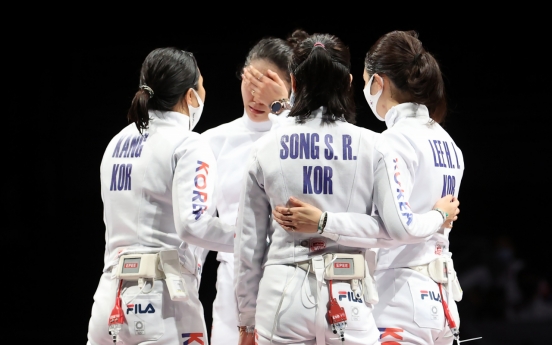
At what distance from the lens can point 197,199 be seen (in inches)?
95.5

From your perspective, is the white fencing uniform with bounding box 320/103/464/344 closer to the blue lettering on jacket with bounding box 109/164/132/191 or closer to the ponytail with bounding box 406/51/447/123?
the ponytail with bounding box 406/51/447/123

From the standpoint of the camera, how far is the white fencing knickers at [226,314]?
2.95 metres

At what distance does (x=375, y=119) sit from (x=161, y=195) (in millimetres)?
2720

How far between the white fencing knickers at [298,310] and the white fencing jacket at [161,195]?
423mm

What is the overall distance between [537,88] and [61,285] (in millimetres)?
3661

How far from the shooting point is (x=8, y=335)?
4.67 m

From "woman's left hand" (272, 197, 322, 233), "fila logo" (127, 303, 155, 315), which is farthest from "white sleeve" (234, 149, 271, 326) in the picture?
"fila logo" (127, 303, 155, 315)

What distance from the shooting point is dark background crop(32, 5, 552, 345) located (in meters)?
4.82

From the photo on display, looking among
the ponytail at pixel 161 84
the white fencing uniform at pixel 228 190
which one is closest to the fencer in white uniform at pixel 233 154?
the white fencing uniform at pixel 228 190

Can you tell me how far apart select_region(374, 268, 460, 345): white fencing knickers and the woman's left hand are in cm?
49

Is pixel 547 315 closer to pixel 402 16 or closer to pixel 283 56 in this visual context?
pixel 402 16

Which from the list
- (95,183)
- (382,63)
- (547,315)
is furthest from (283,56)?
(547,315)

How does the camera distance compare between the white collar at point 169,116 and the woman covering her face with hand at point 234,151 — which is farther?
the woman covering her face with hand at point 234,151

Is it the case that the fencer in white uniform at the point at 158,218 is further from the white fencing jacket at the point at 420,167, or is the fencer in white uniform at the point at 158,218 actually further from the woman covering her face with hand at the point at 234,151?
the white fencing jacket at the point at 420,167
